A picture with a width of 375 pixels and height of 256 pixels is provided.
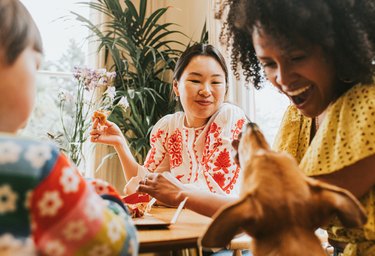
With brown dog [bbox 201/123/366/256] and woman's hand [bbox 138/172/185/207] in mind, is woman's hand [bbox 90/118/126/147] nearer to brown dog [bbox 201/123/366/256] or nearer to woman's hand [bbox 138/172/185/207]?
woman's hand [bbox 138/172/185/207]

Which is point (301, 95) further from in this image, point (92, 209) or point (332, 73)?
point (92, 209)

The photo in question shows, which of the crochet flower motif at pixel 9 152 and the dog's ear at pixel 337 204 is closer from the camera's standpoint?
the crochet flower motif at pixel 9 152

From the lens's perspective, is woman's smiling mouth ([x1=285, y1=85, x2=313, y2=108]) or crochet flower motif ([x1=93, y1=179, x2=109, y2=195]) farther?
woman's smiling mouth ([x1=285, y1=85, x2=313, y2=108])

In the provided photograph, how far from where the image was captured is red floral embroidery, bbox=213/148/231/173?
1.59m

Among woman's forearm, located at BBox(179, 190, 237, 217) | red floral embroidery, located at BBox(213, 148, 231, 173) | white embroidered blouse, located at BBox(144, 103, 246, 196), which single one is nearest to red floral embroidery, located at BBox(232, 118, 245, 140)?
white embroidered blouse, located at BBox(144, 103, 246, 196)

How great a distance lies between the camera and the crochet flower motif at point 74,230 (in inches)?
20.0

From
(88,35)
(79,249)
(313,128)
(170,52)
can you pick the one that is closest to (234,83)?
(170,52)

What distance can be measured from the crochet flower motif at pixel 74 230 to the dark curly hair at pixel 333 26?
619 mm

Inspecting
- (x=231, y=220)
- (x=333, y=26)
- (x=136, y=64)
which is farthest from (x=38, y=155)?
(x=136, y=64)

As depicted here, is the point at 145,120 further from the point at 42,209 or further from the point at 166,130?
the point at 42,209

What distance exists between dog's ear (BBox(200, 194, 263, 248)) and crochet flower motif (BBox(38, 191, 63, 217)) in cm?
25

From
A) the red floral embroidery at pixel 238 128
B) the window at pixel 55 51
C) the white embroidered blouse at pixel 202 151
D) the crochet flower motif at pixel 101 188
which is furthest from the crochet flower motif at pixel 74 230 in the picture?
the window at pixel 55 51

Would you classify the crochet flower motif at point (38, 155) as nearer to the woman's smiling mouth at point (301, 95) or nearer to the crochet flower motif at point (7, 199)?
the crochet flower motif at point (7, 199)

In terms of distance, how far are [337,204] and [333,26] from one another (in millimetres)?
457
